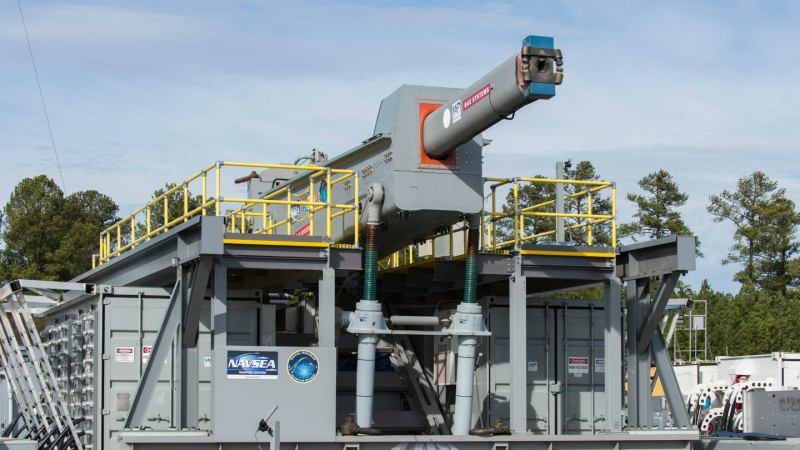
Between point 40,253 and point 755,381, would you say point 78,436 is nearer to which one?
point 755,381

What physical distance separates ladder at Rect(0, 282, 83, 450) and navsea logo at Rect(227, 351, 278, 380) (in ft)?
15.3

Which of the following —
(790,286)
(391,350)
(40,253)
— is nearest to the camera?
(391,350)

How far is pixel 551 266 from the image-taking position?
65.5ft

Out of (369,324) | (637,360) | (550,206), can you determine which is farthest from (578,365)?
(550,206)

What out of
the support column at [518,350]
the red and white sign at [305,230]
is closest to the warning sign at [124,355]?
the red and white sign at [305,230]

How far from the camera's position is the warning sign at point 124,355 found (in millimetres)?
20156

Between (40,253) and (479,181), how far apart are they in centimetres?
5812

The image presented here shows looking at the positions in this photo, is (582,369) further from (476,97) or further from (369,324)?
(476,97)

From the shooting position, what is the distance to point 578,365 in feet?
70.5

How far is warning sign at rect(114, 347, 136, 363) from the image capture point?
66.1ft

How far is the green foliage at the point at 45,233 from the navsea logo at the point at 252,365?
2083 inches

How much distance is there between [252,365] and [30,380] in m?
6.69

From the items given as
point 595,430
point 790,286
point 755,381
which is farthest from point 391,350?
point 790,286

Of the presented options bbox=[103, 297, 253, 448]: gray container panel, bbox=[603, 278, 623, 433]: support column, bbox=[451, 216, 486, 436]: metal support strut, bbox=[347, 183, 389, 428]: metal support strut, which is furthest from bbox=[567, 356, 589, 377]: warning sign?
bbox=[103, 297, 253, 448]: gray container panel
